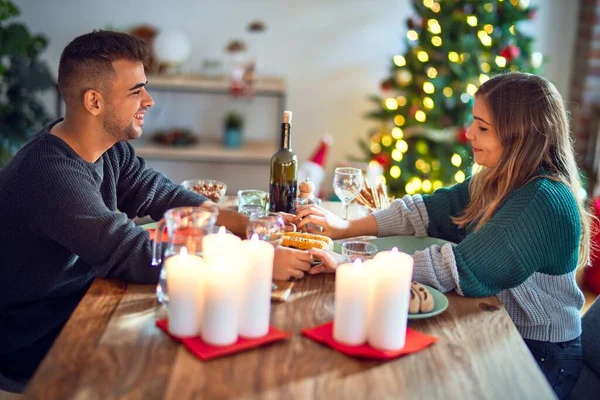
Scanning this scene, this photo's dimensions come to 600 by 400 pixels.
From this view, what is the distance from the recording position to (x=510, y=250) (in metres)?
1.62

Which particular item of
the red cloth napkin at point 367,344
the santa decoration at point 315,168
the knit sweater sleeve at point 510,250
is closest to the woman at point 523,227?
the knit sweater sleeve at point 510,250

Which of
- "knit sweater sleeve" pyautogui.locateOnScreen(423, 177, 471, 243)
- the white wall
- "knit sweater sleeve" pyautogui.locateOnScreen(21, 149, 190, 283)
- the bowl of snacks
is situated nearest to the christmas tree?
the white wall

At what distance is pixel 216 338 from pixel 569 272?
98 cm

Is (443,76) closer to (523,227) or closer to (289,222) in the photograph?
(289,222)

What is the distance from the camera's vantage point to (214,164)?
16.2 ft

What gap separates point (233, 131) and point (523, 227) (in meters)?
3.17

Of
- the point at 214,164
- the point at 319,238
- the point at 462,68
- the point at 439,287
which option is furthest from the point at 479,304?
the point at 214,164

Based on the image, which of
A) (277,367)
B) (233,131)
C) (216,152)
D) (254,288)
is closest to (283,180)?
(254,288)

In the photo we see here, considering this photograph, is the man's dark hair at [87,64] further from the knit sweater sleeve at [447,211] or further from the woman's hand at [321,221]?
the knit sweater sleeve at [447,211]

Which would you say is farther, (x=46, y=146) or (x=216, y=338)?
(x=46, y=146)

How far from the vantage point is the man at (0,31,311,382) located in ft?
5.17

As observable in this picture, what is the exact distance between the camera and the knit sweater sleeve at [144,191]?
6.93 feet

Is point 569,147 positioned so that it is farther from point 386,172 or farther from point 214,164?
point 214,164

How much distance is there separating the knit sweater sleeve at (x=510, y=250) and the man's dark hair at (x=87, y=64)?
949mm
